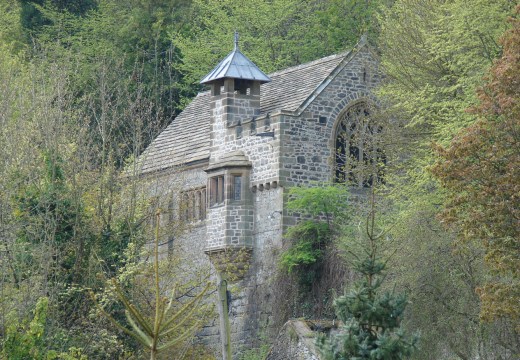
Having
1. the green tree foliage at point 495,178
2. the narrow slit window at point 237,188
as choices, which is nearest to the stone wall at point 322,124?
the narrow slit window at point 237,188

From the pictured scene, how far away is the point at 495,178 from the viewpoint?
24.3 m

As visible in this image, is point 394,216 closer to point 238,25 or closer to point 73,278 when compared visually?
point 73,278

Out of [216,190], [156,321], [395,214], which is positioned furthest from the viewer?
[216,190]

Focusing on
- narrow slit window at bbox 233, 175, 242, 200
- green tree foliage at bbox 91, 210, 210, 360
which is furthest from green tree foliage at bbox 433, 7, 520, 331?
narrow slit window at bbox 233, 175, 242, 200

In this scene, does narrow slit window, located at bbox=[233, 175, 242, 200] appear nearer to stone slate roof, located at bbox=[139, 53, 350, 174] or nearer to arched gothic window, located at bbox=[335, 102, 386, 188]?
stone slate roof, located at bbox=[139, 53, 350, 174]

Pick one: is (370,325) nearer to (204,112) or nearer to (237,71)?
(237,71)

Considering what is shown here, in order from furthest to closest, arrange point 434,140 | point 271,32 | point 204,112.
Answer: point 271,32, point 204,112, point 434,140

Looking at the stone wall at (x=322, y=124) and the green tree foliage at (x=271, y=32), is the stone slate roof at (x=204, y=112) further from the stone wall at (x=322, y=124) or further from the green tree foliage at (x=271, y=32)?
the green tree foliage at (x=271, y=32)

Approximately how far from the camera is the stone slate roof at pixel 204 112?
1529 inches

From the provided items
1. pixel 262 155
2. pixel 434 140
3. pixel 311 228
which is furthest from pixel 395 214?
pixel 262 155

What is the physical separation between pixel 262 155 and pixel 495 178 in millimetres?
14260

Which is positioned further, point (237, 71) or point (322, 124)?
point (237, 71)

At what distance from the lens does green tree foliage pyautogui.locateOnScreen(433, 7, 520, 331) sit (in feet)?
78.7

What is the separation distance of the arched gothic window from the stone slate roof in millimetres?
1314
